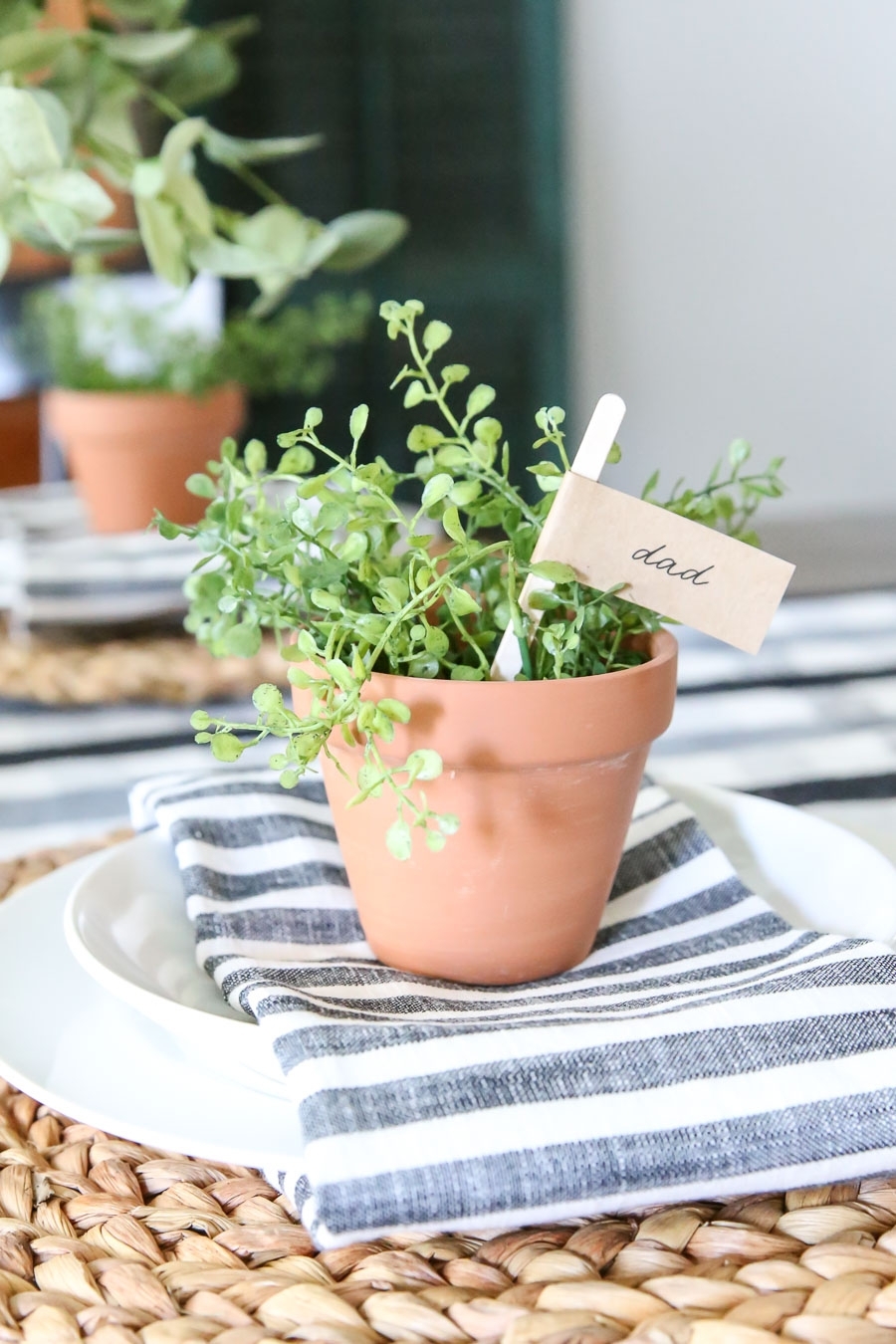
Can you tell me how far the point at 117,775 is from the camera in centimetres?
91

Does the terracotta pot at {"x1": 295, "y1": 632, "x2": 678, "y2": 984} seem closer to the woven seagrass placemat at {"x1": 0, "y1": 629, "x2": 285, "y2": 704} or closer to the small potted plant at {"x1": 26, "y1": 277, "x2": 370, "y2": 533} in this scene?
the woven seagrass placemat at {"x1": 0, "y1": 629, "x2": 285, "y2": 704}

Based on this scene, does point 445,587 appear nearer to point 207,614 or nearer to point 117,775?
point 207,614

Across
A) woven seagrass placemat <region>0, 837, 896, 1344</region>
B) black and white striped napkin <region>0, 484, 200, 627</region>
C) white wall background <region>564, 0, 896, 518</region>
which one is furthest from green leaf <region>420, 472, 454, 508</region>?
white wall background <region>564, 0, 896, 518</region>

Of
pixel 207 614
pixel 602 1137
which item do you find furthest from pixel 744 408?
pixel 602 1137

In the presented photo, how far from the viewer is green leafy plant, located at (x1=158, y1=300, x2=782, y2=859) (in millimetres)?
430

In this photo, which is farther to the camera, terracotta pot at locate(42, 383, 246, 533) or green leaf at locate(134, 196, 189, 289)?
terracotta pot at locate(42, 383, 246, 533)

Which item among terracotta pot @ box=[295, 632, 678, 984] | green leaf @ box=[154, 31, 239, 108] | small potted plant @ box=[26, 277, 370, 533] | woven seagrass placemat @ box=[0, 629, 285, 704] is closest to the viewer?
terracotta pot @ box=[295, 632, 678, 984]

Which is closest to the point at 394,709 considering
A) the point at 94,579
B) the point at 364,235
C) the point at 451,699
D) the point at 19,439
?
the point at 451,699

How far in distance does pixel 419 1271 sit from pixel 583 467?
10.1 inches

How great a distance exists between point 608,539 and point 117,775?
1.81 ft

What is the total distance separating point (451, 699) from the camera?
1.43 ft

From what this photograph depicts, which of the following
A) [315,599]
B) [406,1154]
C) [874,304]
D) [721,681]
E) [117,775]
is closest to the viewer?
[406,1154]

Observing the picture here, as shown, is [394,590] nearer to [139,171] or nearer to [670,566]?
[670,566]

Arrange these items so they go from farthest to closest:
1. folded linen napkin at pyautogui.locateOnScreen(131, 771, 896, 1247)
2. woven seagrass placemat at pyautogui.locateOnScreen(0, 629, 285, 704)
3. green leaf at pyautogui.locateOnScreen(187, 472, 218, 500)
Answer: woven seagrass placemat at pyautogui.locateOnScreen(0, 629, 285, 704) < green leaf at pyautogui.locateOnScreen(187, 472, 218, 500) < folded linen napkin at pyautogui.locateOnScreen(131, 771, 896, 1247)
